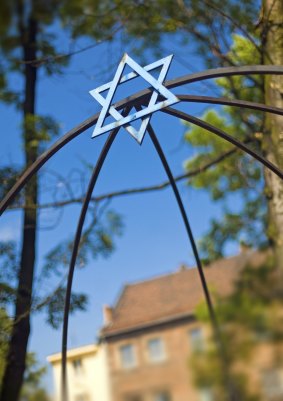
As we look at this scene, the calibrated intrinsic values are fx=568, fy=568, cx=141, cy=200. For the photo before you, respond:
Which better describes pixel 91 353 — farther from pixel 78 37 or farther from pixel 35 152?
pixel 78 37

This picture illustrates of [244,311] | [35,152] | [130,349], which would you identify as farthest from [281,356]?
[35,152]

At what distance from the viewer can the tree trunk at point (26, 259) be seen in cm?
318

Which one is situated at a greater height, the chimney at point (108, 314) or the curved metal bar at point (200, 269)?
the chimney at point (108, 314)

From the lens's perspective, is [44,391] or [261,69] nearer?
[261,69]

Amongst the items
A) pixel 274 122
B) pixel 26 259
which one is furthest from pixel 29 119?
pixel 274 122

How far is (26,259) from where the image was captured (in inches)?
138

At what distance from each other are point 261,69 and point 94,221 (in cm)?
217

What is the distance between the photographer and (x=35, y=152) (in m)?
3.71

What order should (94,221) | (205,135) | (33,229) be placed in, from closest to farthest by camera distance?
(33,229), (94,221), (205,135)

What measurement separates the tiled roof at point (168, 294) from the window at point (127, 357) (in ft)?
1.10

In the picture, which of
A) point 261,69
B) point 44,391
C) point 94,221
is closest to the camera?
point 261,69

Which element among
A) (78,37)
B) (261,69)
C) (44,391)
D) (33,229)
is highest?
(78,37)


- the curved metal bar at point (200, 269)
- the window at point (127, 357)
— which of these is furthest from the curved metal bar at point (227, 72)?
the window at point (127, 357)

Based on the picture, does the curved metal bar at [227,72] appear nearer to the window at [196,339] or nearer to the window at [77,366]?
the window at [77,366]
